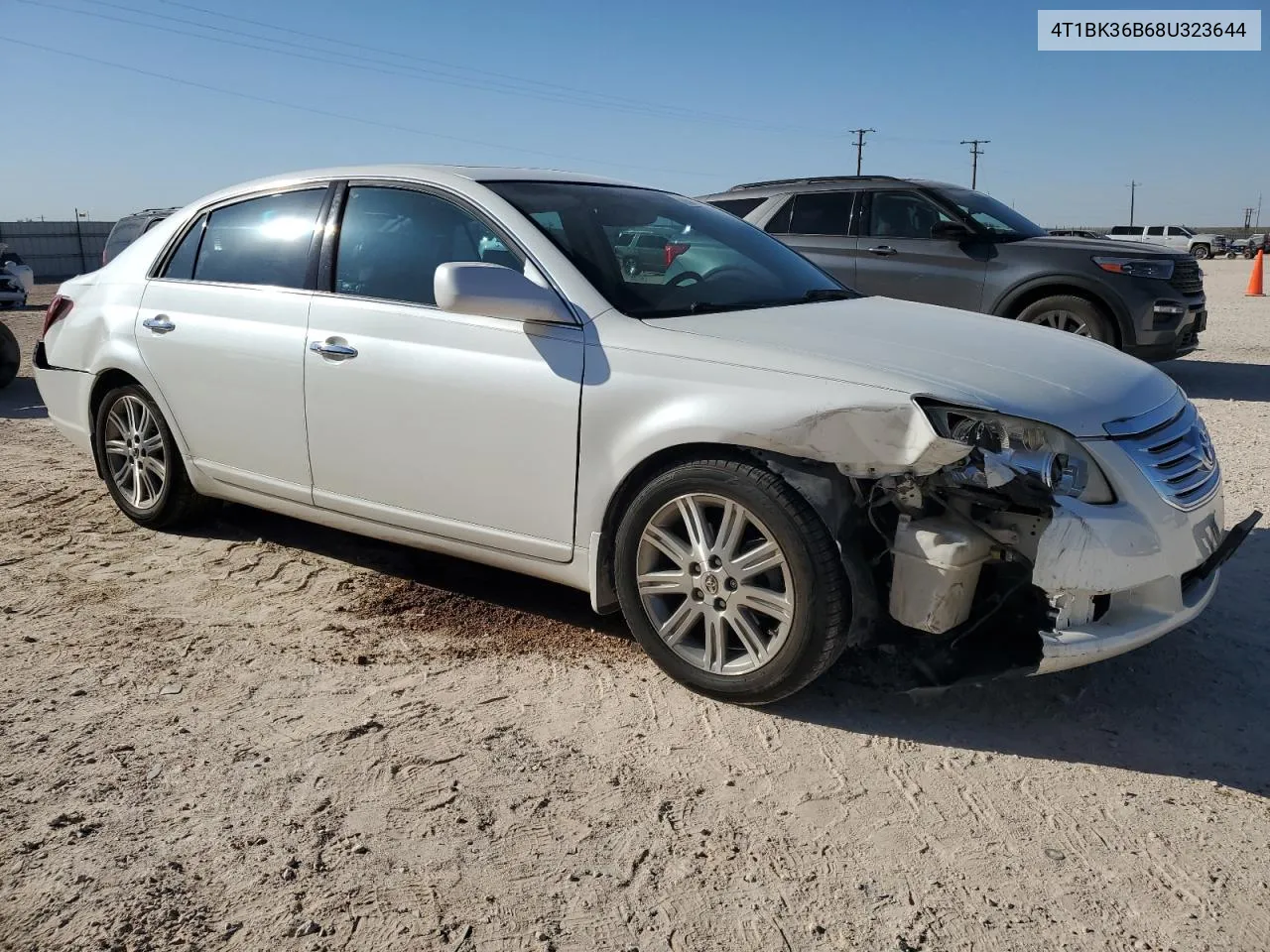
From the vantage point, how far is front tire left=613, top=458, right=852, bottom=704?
313 cm

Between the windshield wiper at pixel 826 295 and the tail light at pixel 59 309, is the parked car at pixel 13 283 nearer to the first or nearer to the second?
the tail light at pixel 59 309

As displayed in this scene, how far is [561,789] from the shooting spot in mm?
2924

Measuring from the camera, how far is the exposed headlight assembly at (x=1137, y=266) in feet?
29.8

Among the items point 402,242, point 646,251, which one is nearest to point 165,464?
point 402,242

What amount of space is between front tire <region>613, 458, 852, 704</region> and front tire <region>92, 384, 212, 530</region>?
2.62 metres

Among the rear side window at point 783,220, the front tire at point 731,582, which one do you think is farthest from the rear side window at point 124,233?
the front tire at point 731,582

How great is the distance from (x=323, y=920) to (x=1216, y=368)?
11.0 metres

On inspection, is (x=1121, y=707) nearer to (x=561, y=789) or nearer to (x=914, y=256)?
(x=561, y=789)

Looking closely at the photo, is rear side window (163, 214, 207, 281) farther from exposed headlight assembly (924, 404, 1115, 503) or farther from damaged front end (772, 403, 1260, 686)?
exposed headlight assembly (924, 404, 1115, 503)

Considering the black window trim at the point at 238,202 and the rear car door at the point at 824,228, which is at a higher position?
the rear car door at the point at 824,228

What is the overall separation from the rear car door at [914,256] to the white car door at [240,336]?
627 cm

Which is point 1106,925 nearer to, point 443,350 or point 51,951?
point 51,951

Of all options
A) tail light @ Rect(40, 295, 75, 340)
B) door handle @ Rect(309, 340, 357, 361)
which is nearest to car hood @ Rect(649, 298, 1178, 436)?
door handle @ Rect(309, 340, 357, 361)

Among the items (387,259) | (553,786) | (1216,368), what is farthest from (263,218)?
(1216,368)
